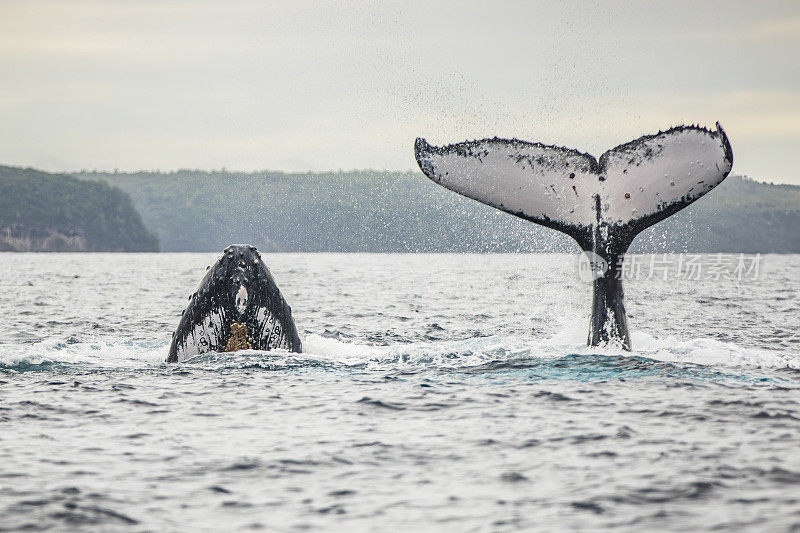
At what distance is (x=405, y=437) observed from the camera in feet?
27.9

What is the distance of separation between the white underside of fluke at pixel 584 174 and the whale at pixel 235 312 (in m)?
3.01

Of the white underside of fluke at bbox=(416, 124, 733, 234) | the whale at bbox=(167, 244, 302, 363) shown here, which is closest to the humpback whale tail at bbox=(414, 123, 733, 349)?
the white underside of fluke at bbox=(416, 124, 733, 234)

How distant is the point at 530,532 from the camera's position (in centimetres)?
595

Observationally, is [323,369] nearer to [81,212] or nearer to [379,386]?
[379,386]

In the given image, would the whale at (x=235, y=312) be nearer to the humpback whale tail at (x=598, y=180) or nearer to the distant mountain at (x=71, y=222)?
the humpback whale tail at (x=598, y=180)

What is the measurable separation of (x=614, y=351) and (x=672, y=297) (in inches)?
1030

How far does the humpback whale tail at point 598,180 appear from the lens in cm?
996

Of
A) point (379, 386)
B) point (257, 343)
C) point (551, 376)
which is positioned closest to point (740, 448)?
point (551, 376)

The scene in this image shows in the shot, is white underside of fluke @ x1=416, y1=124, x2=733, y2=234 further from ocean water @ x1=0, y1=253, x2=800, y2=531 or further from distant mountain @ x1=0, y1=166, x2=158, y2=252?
distant mountain @ x1=0, y1=166, x2=158, y2=252

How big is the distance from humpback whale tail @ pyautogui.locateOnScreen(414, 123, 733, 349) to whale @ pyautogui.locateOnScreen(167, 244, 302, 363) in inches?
118

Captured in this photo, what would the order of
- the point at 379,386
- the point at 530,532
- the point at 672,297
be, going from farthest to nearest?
the point at 672,297
the point at 379,386
the point at 530,532

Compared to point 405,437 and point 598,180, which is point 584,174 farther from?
point 405,437

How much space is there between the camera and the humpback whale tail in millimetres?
9961

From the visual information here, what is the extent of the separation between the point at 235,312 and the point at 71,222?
167 meters
